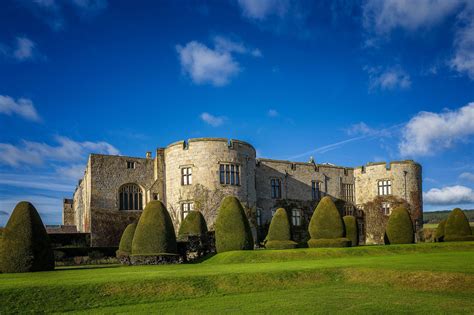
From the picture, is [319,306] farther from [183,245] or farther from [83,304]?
[183,245]

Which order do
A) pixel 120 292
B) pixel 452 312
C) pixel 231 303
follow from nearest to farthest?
pixel 452 312, pixel 231 303, pixel 120 292

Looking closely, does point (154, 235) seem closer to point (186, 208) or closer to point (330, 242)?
point (330, 242)

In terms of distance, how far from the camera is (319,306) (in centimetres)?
1189

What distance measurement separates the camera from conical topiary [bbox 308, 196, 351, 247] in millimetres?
29464

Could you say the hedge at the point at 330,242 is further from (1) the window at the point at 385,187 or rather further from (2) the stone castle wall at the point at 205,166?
(1) the window at the point at 385,187

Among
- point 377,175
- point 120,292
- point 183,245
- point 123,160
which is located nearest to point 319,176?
point 377,175

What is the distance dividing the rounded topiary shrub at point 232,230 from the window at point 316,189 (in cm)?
1833

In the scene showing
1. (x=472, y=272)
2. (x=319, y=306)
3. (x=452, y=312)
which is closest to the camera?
(x=452, y=312)

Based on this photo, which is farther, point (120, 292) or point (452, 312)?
point (120, 292)

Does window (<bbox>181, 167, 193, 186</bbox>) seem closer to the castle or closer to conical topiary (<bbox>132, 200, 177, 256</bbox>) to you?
the castle

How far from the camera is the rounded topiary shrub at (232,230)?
88.3ft

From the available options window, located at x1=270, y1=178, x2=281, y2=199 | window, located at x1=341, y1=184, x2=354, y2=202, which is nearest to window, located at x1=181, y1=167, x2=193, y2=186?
window, located at x1=270, y1=178, x2=281, y2=199

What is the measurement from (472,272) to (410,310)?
4.63 metres

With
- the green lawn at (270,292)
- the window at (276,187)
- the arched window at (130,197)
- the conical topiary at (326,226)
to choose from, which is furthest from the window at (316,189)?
the green lawn at (270,292)
